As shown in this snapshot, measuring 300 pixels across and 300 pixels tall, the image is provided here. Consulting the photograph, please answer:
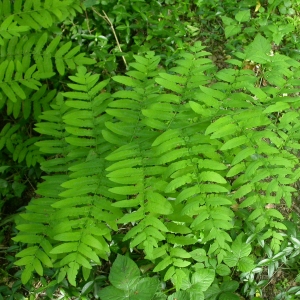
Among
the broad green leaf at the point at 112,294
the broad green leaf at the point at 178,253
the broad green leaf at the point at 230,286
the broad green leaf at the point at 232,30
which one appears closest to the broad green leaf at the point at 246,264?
the broad green leaf at the point at 230,286

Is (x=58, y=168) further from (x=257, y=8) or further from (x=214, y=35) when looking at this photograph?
(x=257, y=8)

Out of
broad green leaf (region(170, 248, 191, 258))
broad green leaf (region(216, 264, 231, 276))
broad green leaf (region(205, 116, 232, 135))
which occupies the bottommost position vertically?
broad green leaf (region(216, 264, 231, 276))

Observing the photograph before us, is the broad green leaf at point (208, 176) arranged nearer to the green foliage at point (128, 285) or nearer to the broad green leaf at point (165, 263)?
the broad green leaf at point (165, 263)

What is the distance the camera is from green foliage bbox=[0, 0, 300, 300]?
1.98 metres

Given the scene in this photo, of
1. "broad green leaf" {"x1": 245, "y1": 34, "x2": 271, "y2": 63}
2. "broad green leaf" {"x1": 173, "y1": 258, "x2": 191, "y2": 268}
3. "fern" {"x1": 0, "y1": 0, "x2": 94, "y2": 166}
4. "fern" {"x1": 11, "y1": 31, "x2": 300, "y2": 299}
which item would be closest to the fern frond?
"fern" {"x1": 0, "y1": 0, "x2": 94, "y2": 166}

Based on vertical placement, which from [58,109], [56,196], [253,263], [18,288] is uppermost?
[58,109]

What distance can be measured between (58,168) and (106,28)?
2.04 metres

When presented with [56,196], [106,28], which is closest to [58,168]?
[56,196]

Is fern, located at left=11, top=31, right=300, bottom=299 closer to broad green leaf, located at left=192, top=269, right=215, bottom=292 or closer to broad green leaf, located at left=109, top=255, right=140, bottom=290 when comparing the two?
broad green leaf, located at left=192, top=269, right=215, bottom=292

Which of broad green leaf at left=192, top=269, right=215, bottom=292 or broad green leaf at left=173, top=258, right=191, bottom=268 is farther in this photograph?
broad green leaf at left=192, top=269, right=215, bottom=292

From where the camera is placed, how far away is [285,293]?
9.46ft

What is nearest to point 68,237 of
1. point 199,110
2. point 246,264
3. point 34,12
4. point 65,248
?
point 65,248

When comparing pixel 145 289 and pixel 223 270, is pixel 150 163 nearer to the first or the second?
pixel 145 289

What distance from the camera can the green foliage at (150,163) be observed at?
1978 mm
